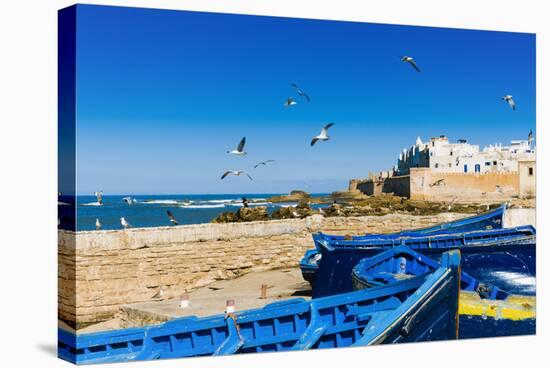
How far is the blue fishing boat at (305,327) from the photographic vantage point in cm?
1012

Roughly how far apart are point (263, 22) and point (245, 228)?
2.53 metres

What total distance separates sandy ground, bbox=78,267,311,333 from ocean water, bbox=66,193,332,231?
2.75ft

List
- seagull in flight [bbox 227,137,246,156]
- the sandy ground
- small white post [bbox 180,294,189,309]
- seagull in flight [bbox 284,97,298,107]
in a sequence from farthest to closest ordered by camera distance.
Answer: seagull in flight [bbox 284,97,298,107]
seagull in flight [bbox 227,137,246,156]
small white post [bbox 180,294,189,309]
the sandy ground

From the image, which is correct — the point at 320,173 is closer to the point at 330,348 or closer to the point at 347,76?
the point at 347,76

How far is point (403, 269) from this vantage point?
12.3m

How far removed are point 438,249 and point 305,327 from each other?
94.4 inches

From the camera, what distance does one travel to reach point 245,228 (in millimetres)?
11773

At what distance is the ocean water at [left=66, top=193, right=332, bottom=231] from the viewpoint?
10422 mm

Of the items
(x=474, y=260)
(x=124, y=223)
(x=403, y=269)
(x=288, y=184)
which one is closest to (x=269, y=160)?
(x=288, y=184)

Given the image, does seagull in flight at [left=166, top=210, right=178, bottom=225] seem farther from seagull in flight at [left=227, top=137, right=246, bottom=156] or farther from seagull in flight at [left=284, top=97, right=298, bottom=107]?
seagull in flight at [left=284, top=97, right=298, bottom=107]

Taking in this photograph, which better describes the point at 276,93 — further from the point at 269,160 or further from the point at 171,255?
the point at 171,255

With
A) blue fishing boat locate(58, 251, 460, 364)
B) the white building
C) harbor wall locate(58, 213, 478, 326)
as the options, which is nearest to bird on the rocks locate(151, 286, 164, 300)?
harbor wall locate(58, 213, 478, 326)

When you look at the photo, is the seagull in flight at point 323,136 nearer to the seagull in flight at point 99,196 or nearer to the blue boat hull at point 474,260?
the blue boat hull at point 474,260

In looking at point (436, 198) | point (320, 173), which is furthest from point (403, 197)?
point (320, 173)
